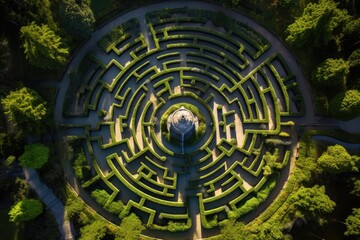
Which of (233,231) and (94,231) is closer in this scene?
(94,231)

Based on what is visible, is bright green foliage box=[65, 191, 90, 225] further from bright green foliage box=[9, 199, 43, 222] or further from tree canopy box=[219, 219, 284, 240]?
tree canopy box=[219, 219, 284, 240]

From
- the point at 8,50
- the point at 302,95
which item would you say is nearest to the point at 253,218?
the point at 302,95

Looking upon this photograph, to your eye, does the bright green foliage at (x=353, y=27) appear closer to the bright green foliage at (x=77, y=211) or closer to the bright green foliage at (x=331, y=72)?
the bright green foliage at (x=331, y=72)

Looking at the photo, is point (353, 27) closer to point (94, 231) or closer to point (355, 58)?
point (355, 58)

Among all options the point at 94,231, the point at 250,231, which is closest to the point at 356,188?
the point at 250,231

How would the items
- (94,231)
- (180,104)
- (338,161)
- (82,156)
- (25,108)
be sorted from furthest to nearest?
(180,104)
(82,156)
(338,161)
(94,231)
(25,108)

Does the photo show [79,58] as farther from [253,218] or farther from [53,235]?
[253,218]
